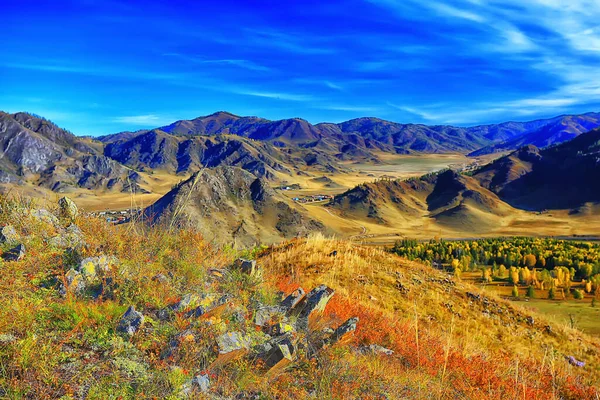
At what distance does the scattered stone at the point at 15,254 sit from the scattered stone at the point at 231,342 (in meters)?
3.61

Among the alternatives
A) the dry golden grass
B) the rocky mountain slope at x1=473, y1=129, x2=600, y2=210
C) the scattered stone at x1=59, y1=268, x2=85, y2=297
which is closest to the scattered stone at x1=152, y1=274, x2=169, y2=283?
the scattered stone at x1=59, y1=268, x2=85, y2=297

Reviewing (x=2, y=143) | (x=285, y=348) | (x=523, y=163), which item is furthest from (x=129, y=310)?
(x=2, y=143)

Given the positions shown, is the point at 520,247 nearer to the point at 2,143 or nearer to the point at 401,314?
the point at 401,314

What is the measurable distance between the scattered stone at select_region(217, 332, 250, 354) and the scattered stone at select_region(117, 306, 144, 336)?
102 centimetres

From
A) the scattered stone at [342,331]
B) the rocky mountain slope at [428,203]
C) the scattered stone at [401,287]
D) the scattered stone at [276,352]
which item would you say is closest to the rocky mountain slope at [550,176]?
the rocky mountain slope at [428,203]

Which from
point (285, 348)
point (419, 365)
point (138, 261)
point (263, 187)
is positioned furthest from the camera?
point (263, 187)

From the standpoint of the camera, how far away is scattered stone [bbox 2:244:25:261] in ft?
19.2

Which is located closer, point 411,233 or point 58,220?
point 58,220

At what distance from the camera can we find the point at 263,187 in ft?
216

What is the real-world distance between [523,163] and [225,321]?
155658mm

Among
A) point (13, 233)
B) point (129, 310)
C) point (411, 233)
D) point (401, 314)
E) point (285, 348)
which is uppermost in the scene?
point (13, 233)

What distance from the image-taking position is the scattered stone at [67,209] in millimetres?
8070

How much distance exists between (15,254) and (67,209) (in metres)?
2.41

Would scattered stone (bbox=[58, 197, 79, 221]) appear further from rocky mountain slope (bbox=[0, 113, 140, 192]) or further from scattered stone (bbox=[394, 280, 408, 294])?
rocky mountain slope (bbox=[0, 113, 140, 192])
